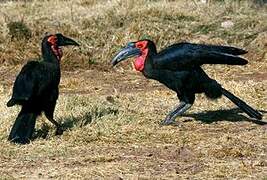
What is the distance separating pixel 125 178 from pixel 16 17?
908 cm

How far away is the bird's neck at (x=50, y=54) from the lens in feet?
26.2

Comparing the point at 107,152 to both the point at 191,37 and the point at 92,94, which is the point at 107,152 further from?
the point at 191,37

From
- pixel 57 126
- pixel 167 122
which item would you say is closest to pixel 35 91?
pixel 57 126

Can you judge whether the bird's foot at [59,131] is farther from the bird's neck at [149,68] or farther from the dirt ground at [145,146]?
the bird's neck at [149,68]

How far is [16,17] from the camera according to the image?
48.9ft

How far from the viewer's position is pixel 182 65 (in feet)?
26.9

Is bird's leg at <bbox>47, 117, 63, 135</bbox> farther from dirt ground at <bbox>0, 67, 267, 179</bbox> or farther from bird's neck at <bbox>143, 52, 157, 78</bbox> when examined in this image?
bird's neck at <bbox>143, 52, 157, 78</bbox>

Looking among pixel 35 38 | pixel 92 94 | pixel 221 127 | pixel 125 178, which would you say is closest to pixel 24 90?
pixel 125 178

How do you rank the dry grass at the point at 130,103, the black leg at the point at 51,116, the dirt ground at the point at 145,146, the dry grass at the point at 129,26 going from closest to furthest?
the dirt ground at the point at 145,146, the dry grass at the point at 130,103, the black leg at the point at 51,116, the dry grass at the point at 129,26

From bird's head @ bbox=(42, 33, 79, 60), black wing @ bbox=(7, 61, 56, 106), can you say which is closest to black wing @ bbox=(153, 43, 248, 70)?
bird's head @ bbox=(42, 33, 79, 60)

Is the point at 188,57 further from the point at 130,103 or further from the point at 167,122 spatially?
the point at 130,103

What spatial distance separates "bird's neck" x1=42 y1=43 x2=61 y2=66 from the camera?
7973mm

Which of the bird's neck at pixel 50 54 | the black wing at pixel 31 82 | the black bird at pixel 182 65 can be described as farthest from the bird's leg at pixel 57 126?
the black bird at pixel 182 65

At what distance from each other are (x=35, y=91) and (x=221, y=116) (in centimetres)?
241
